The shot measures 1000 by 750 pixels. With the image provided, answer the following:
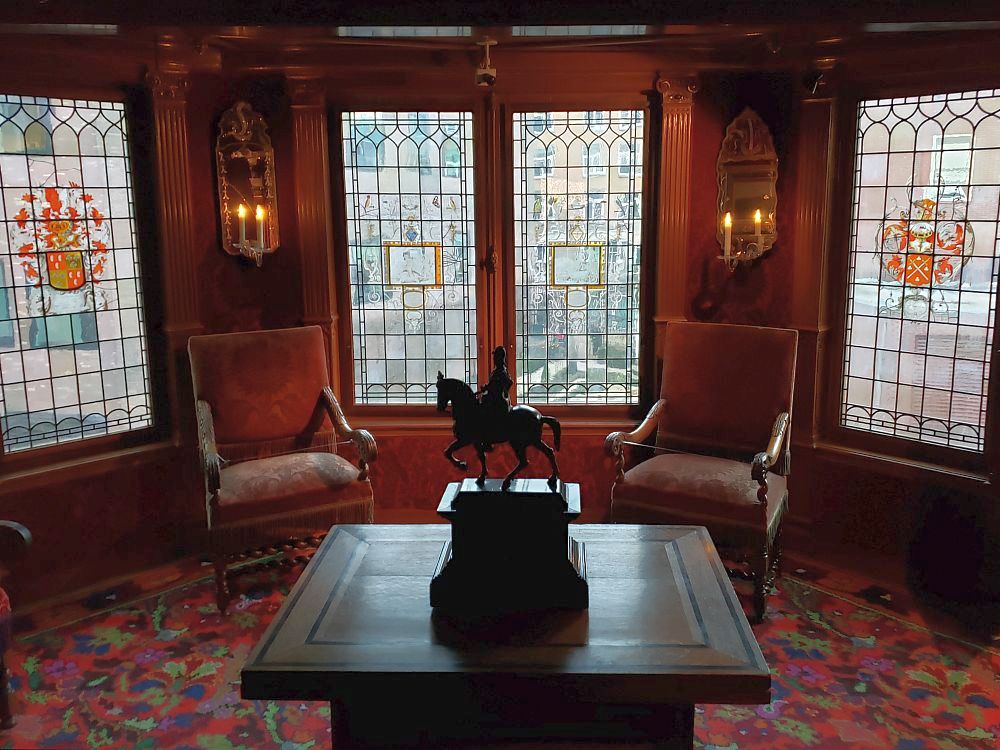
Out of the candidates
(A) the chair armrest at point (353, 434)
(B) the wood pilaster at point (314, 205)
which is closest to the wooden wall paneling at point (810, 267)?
(A) the chair armrest at point (353, 434)

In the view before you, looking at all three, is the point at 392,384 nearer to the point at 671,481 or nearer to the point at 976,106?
the point at 671,481

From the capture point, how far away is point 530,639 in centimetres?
243

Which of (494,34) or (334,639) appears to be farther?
(494,34)

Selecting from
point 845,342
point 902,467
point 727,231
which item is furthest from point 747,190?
point 902,467

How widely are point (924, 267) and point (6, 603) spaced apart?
3.96m

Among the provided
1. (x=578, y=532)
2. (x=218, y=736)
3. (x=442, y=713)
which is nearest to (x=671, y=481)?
(x=578, y=532)

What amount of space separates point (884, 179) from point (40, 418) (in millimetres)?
4039

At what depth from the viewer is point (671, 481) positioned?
386cm

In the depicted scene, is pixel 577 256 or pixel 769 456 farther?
pixel 577 256

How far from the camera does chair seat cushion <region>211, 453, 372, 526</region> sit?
12.4ft

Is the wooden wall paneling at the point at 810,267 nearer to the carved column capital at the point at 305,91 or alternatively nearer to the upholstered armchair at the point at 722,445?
the upholstered armchair at the point at 722,445

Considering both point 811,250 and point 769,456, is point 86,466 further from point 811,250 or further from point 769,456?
point 811,250

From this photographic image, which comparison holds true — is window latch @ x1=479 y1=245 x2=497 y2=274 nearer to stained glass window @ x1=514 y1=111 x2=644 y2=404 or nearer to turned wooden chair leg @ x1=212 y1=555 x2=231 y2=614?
stained glass window @ x1=514 y1=111 x2=644 y2=404

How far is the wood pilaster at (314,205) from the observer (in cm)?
445
